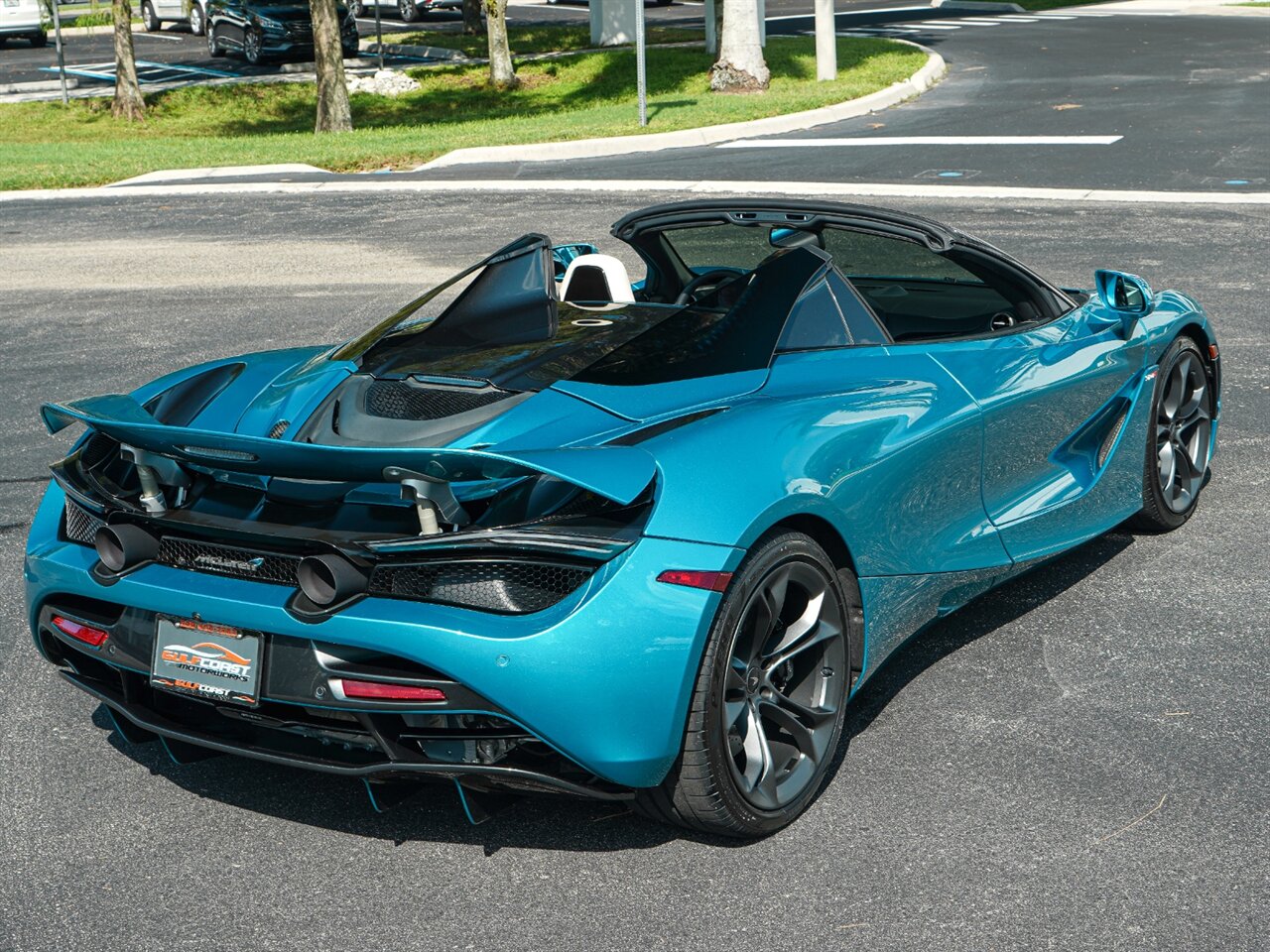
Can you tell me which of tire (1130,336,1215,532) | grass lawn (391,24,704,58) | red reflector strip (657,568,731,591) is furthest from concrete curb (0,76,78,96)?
red reflector strip (657,568,731,591)

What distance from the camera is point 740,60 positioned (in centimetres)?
2214

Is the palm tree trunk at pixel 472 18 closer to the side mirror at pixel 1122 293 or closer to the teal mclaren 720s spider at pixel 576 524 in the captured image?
the side mirror at pixel 1122 293

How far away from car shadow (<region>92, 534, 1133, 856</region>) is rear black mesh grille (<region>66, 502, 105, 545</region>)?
72 centimetres

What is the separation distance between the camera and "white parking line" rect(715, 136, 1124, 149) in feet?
54.3

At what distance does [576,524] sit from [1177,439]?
318 centimetres

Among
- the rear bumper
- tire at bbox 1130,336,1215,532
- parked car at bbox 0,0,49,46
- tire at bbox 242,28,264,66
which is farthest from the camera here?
parked car at bbox 0,0,49,46

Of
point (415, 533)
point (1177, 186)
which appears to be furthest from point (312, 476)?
point (1177, 186)

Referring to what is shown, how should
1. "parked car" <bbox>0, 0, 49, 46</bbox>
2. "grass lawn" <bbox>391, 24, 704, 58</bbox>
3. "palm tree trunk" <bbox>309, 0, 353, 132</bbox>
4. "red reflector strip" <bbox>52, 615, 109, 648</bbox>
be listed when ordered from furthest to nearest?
"parked car" <bbox>0, 0, 49, 46</bbox> → "grass lawn" <bbox>391, 24, 704, 58</bbox> → "palm tree trunk" <bbox>309, 0, 353, 132</bbox> → "red reflector strip" <bbox>52, 615, 109, 648</bbox>

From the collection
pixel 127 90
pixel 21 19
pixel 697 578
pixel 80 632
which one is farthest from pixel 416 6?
pixel 697 578

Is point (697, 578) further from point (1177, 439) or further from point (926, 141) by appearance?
point (926, 141)

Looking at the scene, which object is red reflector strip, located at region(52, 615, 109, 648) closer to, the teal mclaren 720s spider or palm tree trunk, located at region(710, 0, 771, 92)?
the teal mclaren 720s spider

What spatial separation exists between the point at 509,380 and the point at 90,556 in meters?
1.15

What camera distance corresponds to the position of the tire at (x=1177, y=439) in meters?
5.60

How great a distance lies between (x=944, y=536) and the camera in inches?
173
